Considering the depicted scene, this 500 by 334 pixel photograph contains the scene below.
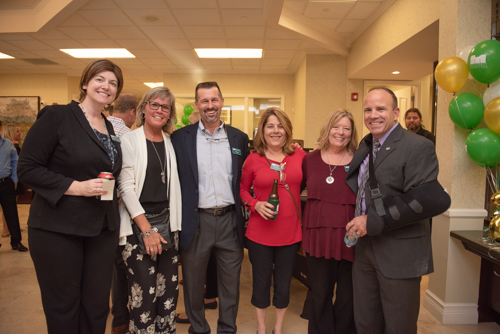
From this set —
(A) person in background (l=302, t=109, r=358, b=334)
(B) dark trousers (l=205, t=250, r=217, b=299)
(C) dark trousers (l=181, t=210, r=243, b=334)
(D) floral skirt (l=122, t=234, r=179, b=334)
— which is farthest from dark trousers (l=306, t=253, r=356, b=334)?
(B) dark trousers (l=205, t=250, r=217, b=299)

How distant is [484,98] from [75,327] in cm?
308

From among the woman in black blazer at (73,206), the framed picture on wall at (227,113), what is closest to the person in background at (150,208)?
the woman in black blazer at (73,206)

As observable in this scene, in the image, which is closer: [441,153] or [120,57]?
[441,153]

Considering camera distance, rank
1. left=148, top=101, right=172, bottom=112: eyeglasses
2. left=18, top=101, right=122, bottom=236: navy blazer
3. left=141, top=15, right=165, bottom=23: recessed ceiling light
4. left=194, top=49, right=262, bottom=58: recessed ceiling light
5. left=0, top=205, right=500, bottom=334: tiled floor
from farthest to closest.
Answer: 1. left=194, top=49, right=262, bottom=58: recessed ceiling light
2. left=141, top=15, right=165, bottom=23: recessed ceiling light
3. left=0, top=205, right=500, bottom=334: tiled floor
4. left=148, top=101, right=172, bottom=112: eyeglasses
5. left=18, top=101, right=122, bottom=236: navy blazer

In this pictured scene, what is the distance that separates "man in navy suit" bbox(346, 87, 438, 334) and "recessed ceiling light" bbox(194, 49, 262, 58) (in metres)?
5.29

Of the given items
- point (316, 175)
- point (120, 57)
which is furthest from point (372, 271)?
point (120, 57)

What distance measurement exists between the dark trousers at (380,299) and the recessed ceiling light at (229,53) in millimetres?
5589

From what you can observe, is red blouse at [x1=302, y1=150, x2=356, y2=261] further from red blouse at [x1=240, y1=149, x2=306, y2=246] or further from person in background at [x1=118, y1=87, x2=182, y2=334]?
person in background at [x1=118, y1=87, x2=182, y2=334]

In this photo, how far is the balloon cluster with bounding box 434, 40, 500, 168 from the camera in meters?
2.17

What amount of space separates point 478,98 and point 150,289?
8.85 feet

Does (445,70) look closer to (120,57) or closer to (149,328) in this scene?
(149,328)

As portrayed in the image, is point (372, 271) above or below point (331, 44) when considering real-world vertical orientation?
below

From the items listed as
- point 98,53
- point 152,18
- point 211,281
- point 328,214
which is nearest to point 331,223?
point 328,214

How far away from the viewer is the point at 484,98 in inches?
92.9
